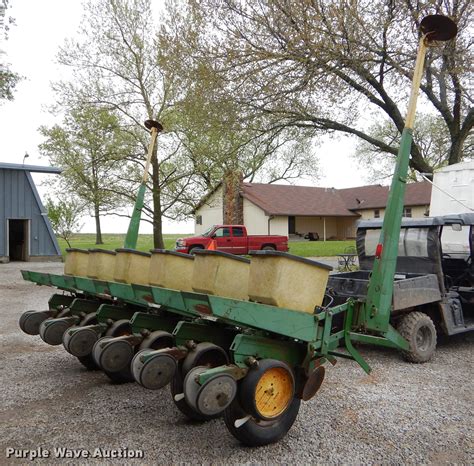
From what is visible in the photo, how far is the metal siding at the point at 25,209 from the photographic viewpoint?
73.5ft

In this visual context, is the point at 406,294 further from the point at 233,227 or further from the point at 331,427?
the point at 233,227

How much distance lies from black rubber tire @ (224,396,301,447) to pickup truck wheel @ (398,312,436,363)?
2997 millimetres

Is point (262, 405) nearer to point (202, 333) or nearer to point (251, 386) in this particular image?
point (251, 386)

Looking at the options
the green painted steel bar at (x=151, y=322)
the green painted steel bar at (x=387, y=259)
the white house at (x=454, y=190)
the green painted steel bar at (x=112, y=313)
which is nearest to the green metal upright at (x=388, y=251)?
the green painted steel bar at (x=387, y=259)

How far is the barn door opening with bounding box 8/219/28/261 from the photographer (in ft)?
79.2

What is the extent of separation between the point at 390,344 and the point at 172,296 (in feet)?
7.25

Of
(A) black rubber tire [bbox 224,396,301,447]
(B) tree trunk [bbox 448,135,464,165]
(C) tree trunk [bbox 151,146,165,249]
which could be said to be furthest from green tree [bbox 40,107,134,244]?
(A) black rubber tire [bbox 224,396,301,447]

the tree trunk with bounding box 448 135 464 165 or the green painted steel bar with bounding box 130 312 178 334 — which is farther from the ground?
the tree trunk with bounding box 448 135 464 165

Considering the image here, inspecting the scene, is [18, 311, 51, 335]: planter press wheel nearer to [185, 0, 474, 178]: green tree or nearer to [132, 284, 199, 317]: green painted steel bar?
[132, 284, 199, 317]: green painted steel bar

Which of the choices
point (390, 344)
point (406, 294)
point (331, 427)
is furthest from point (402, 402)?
point (406, 294)

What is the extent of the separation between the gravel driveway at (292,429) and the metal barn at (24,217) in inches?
711

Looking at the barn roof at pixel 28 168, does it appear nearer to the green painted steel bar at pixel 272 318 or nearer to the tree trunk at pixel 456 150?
the tree trunk at pixel 456 150

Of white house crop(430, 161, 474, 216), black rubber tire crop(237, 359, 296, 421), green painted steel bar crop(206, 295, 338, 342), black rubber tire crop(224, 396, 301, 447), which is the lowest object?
black rubber tire crop(224, 396, 301, 447)

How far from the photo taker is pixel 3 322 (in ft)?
30.9
